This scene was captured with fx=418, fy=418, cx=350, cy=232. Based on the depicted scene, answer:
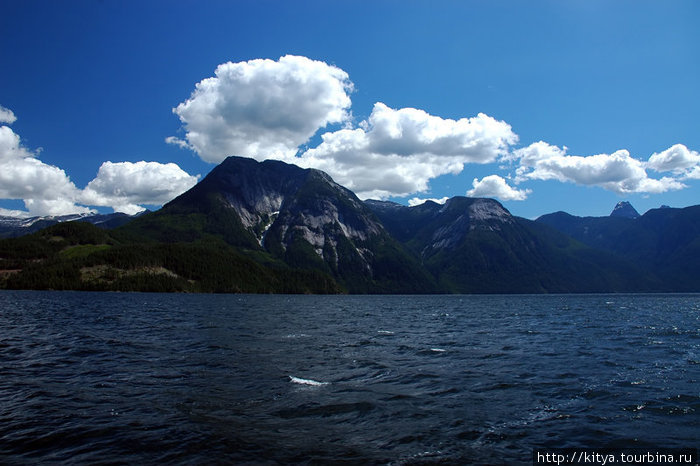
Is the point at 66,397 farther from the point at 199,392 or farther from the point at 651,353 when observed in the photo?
the point at 651,353

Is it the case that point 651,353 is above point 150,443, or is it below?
below

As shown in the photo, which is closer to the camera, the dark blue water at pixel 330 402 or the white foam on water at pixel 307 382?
the dark blue water at pixel 330 402

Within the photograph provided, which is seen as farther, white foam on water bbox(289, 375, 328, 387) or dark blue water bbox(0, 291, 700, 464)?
white foam on water bbox(289, 375, 328, 387)

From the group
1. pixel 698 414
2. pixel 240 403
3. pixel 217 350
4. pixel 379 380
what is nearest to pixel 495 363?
pixel 379 380

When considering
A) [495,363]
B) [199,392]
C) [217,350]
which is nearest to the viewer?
[199,392]

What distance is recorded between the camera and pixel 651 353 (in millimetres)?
41562

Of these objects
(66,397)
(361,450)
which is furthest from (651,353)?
(66,397)

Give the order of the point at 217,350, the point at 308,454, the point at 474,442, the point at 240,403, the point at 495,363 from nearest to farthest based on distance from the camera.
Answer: the point at 308,454 → the point at 474,442 → the point at 240,403 → the point at 495,363 → the point at 217,350

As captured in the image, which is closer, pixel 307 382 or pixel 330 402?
pixel 330 402

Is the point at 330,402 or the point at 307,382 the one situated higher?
the point at 330,402

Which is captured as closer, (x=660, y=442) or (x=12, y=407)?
(x=660, y=442)

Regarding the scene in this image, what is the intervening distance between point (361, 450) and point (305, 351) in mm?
25573

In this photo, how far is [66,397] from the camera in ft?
75.1

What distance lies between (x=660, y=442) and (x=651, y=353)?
29.3 metres
